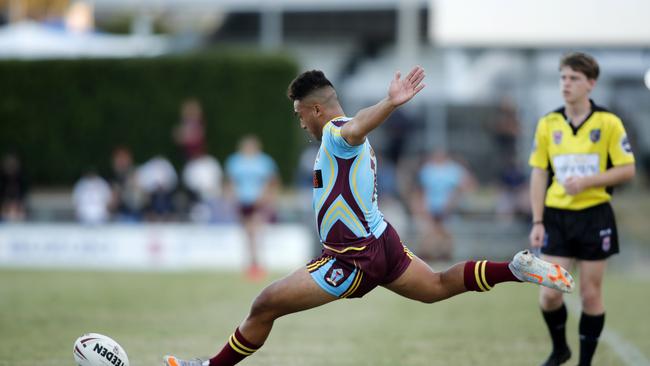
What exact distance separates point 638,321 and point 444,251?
29.9 feet

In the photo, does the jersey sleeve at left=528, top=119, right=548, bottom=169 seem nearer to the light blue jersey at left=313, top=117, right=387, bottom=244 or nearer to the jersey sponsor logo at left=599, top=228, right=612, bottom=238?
the jersey sponsor logo at left=599, top=228, right=612, bottom=238

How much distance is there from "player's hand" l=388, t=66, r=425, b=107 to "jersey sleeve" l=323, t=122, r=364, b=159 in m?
0.44

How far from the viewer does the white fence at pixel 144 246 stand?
20.8m

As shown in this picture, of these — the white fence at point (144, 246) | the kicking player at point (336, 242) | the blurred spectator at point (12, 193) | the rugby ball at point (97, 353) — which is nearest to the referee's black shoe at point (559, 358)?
the kicking player at point (336, 242)

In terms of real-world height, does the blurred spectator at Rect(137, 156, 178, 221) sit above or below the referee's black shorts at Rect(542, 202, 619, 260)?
below

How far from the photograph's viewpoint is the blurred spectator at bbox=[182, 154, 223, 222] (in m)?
21.8

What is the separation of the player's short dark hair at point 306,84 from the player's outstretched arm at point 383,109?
17.7 inches

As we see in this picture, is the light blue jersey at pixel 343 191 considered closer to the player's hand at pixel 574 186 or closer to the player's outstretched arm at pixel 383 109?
the player's outstretched arm at pixel 383 109

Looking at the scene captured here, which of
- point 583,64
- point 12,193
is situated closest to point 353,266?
point 583,64

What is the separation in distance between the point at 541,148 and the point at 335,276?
2.59 m

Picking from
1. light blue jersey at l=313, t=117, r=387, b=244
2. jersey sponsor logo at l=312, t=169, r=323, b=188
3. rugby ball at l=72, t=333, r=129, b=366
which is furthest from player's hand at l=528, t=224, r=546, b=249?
rugby ball at l=72, t=333, r=129, b=366

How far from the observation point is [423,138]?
26.8 m

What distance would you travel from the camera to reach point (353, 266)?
6656 mm

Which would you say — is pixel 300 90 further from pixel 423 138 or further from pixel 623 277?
pixel 423 138
